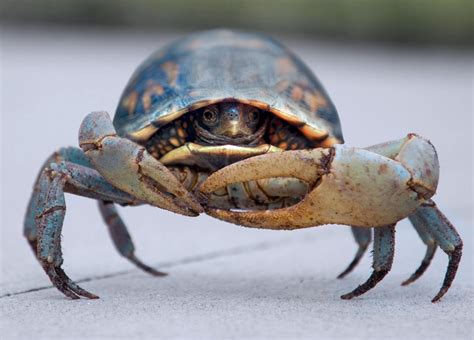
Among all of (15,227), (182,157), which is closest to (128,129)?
(182,157)

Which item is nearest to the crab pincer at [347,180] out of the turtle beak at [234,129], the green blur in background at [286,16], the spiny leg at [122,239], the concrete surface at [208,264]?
the concrete surface at [208,264]

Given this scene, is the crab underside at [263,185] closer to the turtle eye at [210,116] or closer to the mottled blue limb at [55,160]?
the mottled blue limb at [55,160]

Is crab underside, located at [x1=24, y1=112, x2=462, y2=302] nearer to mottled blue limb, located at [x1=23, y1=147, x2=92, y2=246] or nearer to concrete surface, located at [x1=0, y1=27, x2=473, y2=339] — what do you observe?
mottled blue limb, located at [x1=23, y1=147, x2=92, y2=246]

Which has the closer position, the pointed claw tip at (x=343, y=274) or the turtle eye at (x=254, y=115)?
the turtle eye at (x=254, y=115)

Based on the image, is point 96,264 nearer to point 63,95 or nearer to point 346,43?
point 63,95

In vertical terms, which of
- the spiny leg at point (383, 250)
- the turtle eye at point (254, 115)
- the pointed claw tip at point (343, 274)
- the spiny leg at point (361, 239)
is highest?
the turtle eye at point (254, 115)

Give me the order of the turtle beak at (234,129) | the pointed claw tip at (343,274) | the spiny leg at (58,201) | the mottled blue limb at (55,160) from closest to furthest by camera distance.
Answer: the spiny leg at (58,201) < the turtle beak at (234,129) < the mottled blue limb at (55,160) < the pointed claw tip at (343,274)

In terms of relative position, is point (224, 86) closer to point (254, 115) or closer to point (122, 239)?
point (254, 115)
